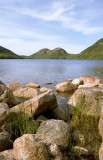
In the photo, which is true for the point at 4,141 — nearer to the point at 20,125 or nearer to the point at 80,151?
the point at 20,125

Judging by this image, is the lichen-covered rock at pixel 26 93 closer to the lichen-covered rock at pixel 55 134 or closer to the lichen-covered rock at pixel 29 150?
the lichen-covered rock at pixel 55 134

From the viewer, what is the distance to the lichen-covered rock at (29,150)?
19.3 feet

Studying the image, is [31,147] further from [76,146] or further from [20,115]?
[20,115]

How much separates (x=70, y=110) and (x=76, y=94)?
3.32 feet

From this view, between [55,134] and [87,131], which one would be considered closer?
[55,134]

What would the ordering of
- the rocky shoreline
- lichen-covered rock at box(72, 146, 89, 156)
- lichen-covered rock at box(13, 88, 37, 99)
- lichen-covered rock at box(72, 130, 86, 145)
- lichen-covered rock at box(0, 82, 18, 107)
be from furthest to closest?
1. lichen-covered rock at box(13, 88, 37, 99)
2. lichen-covered rock at box(0, 82, 18, 107)
3. lichen-covered rock at box(72, 130, 86, 145)
4. lichen-covered rock at box(72, 146, 89, 156)
5. the rocky shoreline

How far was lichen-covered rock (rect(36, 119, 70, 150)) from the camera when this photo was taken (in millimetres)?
7121

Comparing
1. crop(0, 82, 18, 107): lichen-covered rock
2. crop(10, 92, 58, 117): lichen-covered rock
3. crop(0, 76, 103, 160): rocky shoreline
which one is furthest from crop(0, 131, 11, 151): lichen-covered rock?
crop(0, 82, 18, 107): lichen-covered rock

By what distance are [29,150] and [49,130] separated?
70.6 inches

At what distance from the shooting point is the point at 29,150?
19.4 ft

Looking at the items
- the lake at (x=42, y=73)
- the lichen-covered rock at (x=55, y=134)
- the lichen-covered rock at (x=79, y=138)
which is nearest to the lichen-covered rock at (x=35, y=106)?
the lichen-covered rock at (x=55, y=134)

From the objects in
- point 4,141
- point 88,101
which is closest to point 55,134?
point 4,141

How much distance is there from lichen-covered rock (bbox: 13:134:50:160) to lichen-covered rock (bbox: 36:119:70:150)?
27.9 inches

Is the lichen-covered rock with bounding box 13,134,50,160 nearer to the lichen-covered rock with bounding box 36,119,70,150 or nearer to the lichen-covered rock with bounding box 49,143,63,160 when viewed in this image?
the lichen-covered rock with bounding box 49,143,63,160
